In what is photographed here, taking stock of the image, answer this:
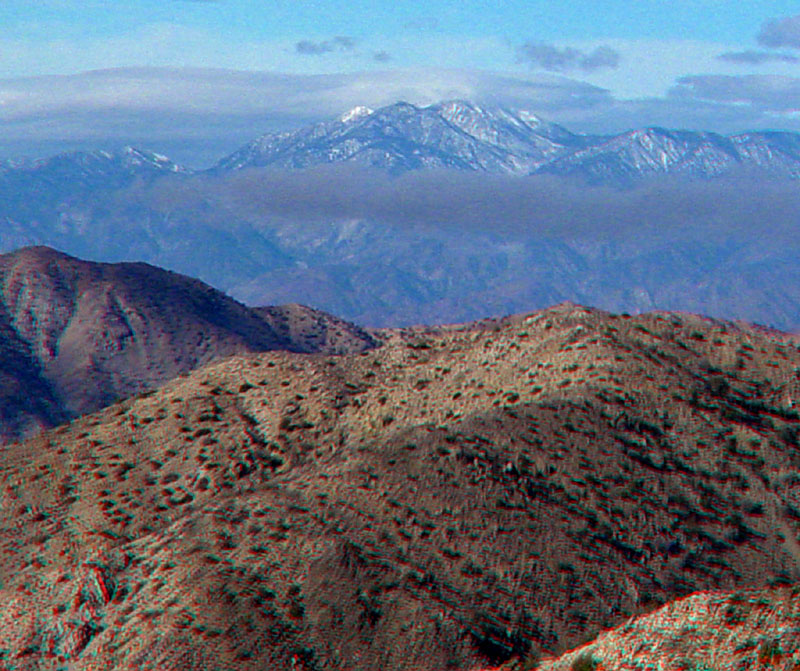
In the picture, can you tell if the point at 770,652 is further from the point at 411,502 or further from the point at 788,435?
the point at 788,435

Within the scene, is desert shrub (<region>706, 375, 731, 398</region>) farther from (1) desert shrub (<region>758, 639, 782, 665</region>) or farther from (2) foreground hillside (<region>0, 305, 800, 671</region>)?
(1) desert shrub (<region>758, 639, 782, 665</region>)

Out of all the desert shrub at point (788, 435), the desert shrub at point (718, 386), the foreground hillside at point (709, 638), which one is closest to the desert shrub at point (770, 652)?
the foreground hillside at point (709, 638)

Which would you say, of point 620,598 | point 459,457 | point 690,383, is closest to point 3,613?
point 459,457

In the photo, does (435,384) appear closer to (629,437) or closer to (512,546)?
(629,437)

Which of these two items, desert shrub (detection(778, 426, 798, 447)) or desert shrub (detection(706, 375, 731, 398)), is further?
desert shrub (detection(706, 375, 731, 398))

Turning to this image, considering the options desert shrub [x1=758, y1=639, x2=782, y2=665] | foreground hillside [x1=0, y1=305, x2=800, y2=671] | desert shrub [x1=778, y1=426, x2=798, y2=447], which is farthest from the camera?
desert shrub [x1=778, y1=426, x2=798, y2=447]

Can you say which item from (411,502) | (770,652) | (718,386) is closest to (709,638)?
(770,652)

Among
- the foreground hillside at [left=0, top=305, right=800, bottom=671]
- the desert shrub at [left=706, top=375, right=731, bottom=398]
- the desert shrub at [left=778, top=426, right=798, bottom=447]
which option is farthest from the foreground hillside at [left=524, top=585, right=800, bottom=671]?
the desert shrub at [left=706, top=375, right=731, bottom=398]

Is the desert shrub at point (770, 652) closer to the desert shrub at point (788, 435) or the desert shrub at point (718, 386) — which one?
the desert shrub at point (788, 435)
